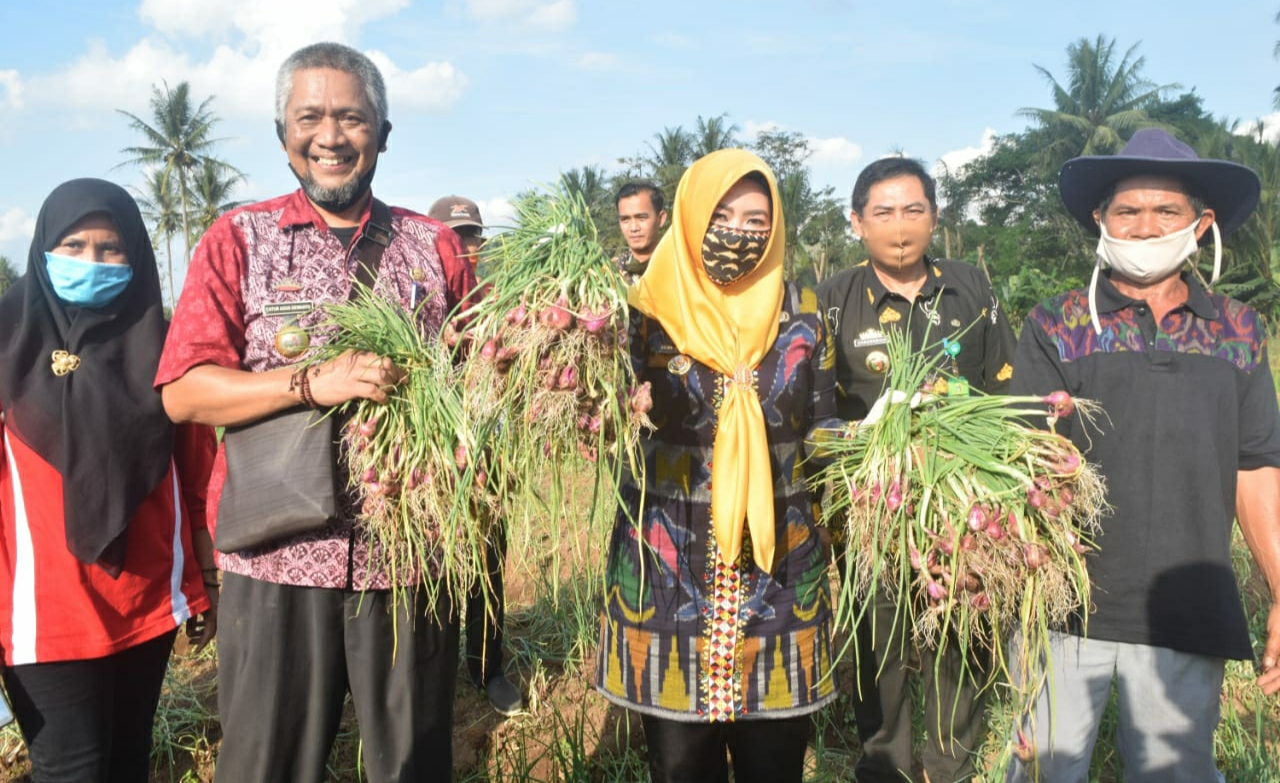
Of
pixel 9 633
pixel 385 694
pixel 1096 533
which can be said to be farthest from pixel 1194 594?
pixel 9 633

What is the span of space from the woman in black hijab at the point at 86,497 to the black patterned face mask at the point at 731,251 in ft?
4.82

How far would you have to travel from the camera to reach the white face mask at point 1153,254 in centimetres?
215

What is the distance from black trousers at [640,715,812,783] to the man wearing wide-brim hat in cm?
66

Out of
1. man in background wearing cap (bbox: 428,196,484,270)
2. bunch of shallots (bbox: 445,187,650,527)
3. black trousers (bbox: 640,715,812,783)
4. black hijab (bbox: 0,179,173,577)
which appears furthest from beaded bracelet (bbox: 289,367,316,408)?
man in background wearing cap (bbox: 428,196,484,270)

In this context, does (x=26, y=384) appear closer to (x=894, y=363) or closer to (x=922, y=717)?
(x=894, y=363)

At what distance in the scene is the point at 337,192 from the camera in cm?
202

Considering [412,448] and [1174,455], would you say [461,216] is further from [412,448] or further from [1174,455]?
[1174,455]

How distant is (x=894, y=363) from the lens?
2.21 meters

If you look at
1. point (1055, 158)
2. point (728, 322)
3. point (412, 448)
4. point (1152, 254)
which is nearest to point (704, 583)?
point (728, 322)

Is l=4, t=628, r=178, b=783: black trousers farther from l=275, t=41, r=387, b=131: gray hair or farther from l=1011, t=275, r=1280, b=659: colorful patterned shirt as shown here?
l=1011, t=275, r=1280, b=659: colorful patterned shirt

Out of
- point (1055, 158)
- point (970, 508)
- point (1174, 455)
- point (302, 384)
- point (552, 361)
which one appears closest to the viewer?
point (552, 361)

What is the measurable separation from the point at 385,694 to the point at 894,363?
1.50m

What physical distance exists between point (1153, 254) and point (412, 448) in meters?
1.88

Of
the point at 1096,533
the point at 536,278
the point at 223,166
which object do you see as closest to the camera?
the point at 536,278
